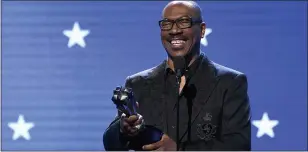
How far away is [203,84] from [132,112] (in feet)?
1.44

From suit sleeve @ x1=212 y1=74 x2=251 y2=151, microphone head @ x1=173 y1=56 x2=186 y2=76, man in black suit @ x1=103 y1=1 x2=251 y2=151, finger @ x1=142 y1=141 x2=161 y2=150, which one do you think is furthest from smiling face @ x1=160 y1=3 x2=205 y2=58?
finger @ x1=142 y1=141 x2=161 y2=150

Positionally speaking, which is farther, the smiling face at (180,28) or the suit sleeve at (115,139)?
the smiling face at (180,28)

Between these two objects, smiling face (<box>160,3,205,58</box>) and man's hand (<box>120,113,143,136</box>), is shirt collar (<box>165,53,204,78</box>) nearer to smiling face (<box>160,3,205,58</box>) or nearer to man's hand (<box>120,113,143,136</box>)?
smiling face (<box>160,3,205,58</box>)

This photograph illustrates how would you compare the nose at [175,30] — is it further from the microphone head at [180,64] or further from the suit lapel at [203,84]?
the microphone head at [180,64]

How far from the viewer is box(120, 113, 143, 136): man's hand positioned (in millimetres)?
1380

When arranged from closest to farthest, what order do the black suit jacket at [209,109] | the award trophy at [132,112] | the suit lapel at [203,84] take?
1. the award trophy at [132,112]
2. the black suit jacket at [209,109]
3. the suit lapel at [203,84]

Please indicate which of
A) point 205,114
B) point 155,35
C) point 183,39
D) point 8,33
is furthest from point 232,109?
point 8,33

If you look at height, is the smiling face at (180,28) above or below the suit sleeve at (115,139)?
above

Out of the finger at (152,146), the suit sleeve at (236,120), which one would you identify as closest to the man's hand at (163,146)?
the finger at (152,146)

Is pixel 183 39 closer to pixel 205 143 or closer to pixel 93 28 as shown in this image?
pixel 205 143

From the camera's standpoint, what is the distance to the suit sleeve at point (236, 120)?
5.13 feet

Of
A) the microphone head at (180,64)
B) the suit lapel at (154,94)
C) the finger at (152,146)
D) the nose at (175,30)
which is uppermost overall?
the nose at (175,30)

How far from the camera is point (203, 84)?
1742 mm

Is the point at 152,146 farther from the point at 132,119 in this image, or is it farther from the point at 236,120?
the point at 236,120
